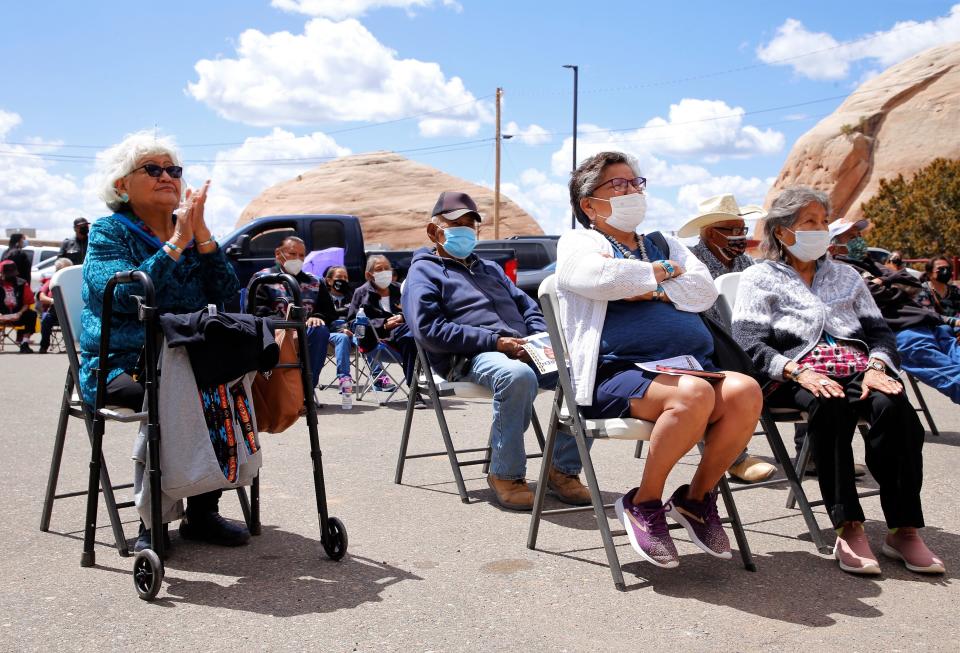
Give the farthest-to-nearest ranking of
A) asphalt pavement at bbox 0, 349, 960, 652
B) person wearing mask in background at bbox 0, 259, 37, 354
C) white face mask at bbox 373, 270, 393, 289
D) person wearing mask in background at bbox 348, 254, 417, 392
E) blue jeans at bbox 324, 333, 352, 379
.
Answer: person wearing mask in background at bbox 0, 259, 37, 354, white face mask at bbox 373, 270, 393, 289, person wearing mask in background at bbox 348, 254, 417, 392, blue jeans at bbox 324, 333, 352, 379, asphalt pavement at bbox 0, 349, 960, 652

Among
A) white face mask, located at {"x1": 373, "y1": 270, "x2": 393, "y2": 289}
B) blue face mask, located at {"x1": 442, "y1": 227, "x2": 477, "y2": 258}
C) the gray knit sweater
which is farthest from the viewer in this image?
white face mask, located at {"x1": 373, "y1": 270, "x2": 393, "y2": 289}

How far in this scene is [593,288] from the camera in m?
4.00

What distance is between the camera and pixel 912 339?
21.0 ft

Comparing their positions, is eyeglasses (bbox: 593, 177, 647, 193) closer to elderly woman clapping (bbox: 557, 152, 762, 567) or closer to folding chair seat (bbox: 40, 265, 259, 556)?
elderly woman clapping (bbox: 557, 152, 762, 567)

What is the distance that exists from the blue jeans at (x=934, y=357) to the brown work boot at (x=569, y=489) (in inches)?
104

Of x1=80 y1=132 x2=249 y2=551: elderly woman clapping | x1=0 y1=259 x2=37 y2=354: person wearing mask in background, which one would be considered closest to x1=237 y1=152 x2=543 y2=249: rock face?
x1=0 y1=259 x2=37 y2=354: person wearing mask in background

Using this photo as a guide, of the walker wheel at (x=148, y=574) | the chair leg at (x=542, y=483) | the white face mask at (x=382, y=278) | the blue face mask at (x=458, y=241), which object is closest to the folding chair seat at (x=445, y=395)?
the blue face mask at (x=458, y=241)

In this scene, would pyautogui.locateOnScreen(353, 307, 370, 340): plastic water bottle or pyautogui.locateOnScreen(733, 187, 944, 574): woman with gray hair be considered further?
pyautogui.locateOnScreen(353, 307, 370, 340): plastic water bottle

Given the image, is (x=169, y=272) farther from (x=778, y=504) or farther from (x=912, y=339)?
(x=912, y=339)

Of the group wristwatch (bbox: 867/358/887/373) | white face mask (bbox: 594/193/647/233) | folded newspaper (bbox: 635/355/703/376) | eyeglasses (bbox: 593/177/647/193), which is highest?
eyeglasses (bbox: 593/177/647/193)

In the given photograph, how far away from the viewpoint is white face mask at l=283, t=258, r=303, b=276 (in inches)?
349

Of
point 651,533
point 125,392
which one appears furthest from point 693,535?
point 125,392

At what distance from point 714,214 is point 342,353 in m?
4.78

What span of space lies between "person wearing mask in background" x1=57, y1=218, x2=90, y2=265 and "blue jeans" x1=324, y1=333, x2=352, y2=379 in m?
4.73
